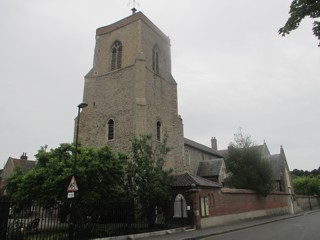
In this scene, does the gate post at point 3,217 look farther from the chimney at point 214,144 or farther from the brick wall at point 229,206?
the chimney at point 214,144

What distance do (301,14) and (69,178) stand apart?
1258cm

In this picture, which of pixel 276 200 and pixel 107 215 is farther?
pixel 276 200

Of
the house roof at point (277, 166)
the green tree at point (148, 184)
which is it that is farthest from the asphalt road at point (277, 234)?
the house roof at point (277, 166)

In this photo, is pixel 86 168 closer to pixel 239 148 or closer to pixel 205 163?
pixel 239 148

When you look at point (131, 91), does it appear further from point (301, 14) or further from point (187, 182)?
point (301, 14)

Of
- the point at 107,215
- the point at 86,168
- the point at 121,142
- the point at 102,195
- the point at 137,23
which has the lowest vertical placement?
the point at 107,215

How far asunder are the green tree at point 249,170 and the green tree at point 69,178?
16.1 m

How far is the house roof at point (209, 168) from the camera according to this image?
36906 mm

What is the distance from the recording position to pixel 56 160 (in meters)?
16.4

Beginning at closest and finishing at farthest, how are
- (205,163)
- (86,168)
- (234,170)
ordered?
1. (86,168)
2. (234,170)
3. (205,163)

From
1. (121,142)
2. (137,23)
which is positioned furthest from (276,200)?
(137,23)

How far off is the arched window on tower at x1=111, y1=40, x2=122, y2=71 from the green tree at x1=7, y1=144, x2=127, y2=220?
13863mm

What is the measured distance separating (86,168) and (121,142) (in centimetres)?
1062

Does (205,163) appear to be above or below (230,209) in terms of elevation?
above
